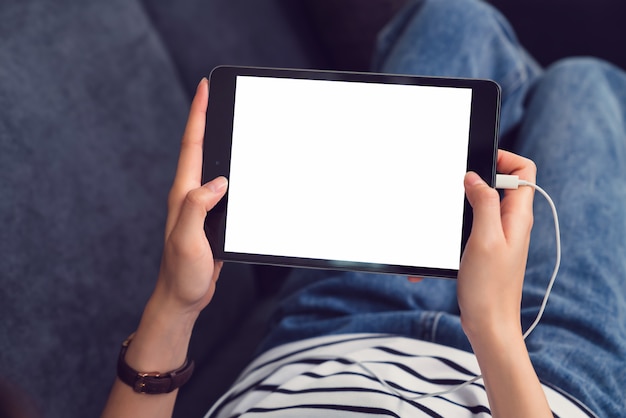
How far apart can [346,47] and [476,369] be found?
73 cm

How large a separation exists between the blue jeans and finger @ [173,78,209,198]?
274 mm

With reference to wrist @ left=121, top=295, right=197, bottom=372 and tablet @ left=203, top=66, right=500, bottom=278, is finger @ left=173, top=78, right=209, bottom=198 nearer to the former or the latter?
tablet @ left=203, top=66, right=500, bottom=278

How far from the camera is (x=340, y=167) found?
54 cm

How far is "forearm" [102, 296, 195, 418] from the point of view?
54cm

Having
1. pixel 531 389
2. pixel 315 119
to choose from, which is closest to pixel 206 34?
pixel 315 119

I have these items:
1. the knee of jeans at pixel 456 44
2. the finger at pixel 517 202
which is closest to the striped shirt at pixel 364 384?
the finger at pixel 517 202

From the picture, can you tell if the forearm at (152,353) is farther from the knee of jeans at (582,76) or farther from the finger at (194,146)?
the knee of jeans at (582,76)

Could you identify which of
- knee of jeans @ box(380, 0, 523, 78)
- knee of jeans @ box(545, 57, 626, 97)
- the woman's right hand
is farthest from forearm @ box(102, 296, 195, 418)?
knee of jeans @ box(545, 57, 626, 97)

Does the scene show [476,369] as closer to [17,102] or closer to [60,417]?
[60,417]

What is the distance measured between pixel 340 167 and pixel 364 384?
0.24 metres

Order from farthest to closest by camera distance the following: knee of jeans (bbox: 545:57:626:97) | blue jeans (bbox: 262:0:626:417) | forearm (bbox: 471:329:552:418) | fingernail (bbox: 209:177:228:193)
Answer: knee of jeans (bbox: 545:57:626:97), blue jeans (bbox: 262:0:626:417), fingernail (bbox: 209:177:228:193), forearm (bbox: 471:329:552:418)

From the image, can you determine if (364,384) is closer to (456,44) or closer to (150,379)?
(150,379)

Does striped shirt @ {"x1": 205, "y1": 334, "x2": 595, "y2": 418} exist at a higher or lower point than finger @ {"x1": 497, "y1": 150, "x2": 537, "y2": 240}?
lower

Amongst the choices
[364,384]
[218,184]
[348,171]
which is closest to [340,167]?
[348,171]
